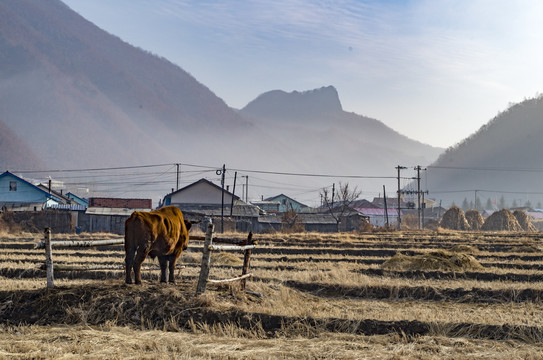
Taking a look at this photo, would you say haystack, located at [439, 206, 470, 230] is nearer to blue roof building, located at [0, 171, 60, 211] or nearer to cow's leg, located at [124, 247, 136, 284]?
blue roof building, located at [0, 171, 60, 211]

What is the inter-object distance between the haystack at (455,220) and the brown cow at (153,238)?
225 feet

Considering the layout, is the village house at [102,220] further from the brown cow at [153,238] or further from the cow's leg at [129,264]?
the cow's leg at [129,264]

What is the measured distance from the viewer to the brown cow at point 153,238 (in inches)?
466

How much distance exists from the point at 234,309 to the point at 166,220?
277 centimetres

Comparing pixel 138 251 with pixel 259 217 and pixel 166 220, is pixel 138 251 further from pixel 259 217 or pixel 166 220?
pixel 259 217

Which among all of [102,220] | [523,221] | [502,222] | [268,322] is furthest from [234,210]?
[268,322]

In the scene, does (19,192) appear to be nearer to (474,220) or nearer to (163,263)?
(474,220)

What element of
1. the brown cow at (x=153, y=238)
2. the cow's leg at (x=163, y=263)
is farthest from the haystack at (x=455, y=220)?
the cow's leg at (x=163, y=263)

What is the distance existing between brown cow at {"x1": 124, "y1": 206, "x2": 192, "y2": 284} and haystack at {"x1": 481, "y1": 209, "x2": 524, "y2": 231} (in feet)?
226

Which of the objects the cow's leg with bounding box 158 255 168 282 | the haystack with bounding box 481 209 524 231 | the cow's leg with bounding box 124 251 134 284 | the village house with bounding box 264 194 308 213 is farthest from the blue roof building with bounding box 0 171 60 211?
the cow's leg with bounding box 124 251 134 284

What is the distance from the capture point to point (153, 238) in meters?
12.0

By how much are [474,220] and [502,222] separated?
5.91 meters

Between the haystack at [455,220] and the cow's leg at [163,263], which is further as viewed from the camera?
the haystack at [455,220]

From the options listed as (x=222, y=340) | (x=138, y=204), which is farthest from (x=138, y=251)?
(x=138, y=204)
